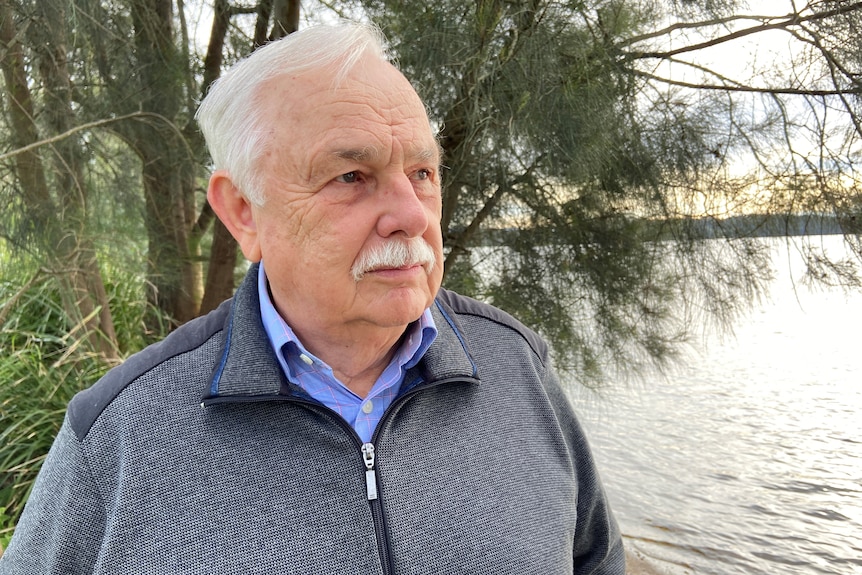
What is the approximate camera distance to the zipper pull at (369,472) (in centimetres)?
93

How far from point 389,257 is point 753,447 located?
482 centimetres

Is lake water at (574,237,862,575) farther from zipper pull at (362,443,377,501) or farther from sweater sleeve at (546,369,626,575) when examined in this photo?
zipper pull at (362,443,377,501)

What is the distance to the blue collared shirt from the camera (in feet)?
3.31

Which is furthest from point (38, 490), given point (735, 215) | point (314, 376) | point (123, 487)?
point (735, 215)

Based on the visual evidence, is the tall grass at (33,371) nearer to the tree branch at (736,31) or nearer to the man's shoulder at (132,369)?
the man's shoulder at (132,369)

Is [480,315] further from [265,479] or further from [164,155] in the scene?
[164,155]

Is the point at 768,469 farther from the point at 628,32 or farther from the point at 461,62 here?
the point at 461,62

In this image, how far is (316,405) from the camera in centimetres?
95

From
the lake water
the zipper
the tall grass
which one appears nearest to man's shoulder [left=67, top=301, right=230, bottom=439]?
the zipper

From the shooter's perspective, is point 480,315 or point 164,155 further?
point 164,155

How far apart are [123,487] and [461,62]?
65.1 inches

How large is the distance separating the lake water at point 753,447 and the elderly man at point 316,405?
2184 millimetres

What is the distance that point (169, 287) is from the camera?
3.69m

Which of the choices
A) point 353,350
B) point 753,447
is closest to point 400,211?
point 353,350
